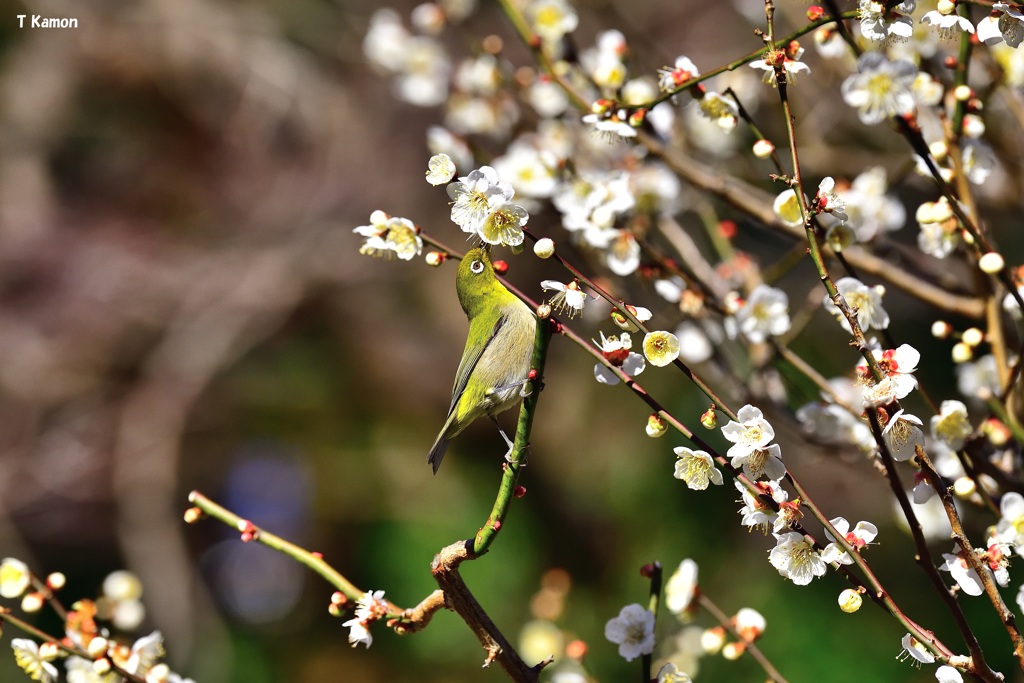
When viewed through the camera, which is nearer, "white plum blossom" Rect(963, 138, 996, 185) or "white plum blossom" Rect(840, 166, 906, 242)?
"white plum blossom" Rect(963, 138, 996, 185)

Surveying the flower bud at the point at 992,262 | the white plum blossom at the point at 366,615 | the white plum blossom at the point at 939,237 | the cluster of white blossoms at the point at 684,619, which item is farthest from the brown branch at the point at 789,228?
the white plum blossom at the point at 366,615

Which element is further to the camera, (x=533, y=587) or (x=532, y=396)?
(x=533, y=587)

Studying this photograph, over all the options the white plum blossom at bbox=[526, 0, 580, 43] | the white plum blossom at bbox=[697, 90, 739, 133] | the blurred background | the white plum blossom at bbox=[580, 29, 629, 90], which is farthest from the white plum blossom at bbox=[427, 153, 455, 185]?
the blurred background

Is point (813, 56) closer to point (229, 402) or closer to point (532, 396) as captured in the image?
point (532, 396)

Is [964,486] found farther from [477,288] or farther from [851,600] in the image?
[477,288]

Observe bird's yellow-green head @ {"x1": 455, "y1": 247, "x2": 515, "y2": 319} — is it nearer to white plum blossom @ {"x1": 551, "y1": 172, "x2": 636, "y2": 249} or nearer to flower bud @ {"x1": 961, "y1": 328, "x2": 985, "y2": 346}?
white plum blossom @ {"x1": 551, "y1": 172, "x2": 636, "y2": 249}

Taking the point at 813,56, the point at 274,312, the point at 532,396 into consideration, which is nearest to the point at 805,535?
the point at 532,396
